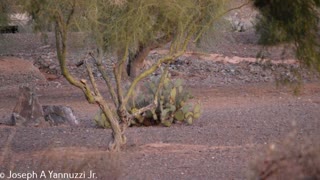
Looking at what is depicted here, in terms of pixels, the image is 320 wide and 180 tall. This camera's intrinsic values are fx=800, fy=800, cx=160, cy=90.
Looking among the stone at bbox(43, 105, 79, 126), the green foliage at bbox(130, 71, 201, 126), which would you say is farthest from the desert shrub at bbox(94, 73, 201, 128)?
the stone at bbox(43, 105, 79, 126)

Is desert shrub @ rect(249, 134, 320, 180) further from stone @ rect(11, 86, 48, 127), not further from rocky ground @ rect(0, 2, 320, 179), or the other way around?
stone @ rect(11, 86, 48, 127)

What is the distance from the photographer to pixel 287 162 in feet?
20.7

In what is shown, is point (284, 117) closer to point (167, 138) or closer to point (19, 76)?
point (167, 138)

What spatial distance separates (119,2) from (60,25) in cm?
95

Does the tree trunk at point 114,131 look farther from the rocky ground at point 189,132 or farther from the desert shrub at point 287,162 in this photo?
the desert shrub at point 287,162

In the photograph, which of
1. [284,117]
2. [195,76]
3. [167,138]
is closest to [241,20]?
[195,76]

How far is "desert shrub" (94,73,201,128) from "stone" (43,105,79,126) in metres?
0.78

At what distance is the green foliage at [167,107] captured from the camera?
53.4 feet

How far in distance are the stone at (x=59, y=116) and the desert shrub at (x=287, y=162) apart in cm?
1078

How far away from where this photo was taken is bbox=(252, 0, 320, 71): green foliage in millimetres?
9367

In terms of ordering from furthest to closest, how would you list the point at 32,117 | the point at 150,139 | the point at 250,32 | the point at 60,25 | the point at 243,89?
1. the point at 250,32
2. the point at 243,89
3. the point at 32,117
4. the point at 150,139
5. the point at 60,25

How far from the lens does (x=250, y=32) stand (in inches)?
1817

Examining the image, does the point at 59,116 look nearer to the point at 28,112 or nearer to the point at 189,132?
the point at 28,112

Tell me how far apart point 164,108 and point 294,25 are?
7123 millimetres
